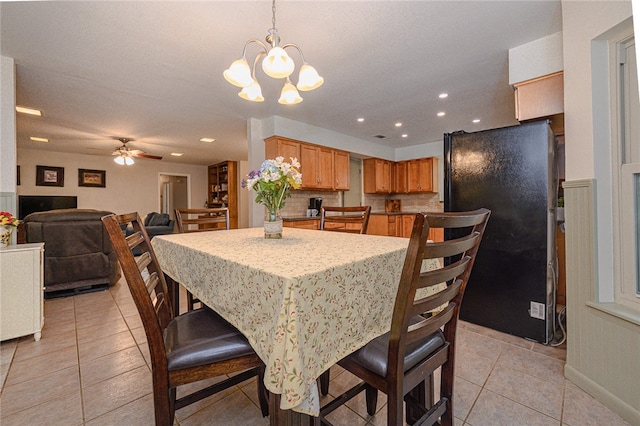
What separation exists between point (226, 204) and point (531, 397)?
7397 mm

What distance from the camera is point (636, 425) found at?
125 centimetres


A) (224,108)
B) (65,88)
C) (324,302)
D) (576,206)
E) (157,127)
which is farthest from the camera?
(157,127)

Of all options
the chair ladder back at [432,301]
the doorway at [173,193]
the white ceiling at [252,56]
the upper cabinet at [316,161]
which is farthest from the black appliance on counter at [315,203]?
the doorway at [173,193]

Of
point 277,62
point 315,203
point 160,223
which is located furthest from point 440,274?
point 160,223

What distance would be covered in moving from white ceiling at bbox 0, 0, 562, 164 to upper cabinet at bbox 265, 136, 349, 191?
431 mm

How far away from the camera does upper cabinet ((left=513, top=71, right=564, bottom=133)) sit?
87.0 inches

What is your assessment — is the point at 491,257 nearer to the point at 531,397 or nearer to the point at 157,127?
the point at 531,397

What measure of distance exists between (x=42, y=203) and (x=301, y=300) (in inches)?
308

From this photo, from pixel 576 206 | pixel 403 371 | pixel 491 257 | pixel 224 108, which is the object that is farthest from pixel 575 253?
pixel 224 108

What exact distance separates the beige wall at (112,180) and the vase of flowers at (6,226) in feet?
17.1

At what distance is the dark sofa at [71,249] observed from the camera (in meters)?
2.90

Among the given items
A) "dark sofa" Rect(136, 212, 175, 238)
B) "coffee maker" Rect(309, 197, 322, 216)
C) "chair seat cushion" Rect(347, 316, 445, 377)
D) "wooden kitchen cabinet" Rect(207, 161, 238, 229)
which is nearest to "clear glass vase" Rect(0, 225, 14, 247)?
"chair seat cushion" Rect(347, 316, 445, 377)

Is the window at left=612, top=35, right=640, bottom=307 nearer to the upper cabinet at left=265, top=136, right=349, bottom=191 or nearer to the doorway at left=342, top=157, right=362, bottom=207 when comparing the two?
the upper cabinet at left=265, top=136, right=349, bottom=191

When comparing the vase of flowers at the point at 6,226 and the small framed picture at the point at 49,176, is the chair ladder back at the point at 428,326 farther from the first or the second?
the small framed picture at the point at 49,176
